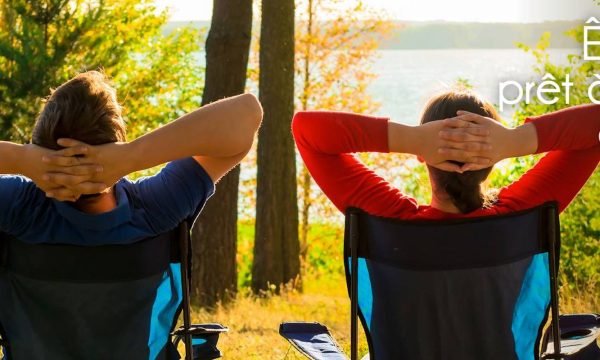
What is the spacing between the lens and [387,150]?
7.50ft

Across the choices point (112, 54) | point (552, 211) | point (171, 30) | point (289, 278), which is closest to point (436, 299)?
point (552, 211)

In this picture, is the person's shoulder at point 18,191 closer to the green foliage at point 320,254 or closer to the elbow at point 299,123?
the elbow at point 299,123

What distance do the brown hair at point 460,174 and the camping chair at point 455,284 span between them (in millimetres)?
79

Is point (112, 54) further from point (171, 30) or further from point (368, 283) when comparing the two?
point (368, 283)

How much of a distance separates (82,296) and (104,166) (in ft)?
1.07

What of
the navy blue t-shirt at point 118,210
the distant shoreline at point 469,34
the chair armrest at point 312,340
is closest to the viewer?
the navy blue t-shirt at point 118,210

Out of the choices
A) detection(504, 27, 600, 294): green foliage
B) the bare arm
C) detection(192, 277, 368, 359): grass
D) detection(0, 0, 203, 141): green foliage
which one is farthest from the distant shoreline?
the bare arm

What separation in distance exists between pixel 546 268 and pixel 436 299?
293mm

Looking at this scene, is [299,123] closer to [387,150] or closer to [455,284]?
[387,150]

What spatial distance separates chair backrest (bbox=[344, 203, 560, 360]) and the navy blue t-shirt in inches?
14.9

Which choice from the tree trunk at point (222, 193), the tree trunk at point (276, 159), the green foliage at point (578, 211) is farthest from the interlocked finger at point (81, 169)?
the tree trunk at point (276, 159)

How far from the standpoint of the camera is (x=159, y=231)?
2.27 metres

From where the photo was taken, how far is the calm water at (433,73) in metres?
4.32

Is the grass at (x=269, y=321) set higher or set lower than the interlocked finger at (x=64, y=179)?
lower
